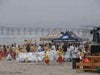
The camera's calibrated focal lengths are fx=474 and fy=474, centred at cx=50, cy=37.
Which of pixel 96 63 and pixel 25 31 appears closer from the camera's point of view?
pixel 96 63

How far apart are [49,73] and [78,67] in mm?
1473

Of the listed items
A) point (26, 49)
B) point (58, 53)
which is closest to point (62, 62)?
point (58, 53)

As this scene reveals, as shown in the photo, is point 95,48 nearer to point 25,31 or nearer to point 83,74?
point 83,74

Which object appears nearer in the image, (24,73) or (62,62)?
(24,73)

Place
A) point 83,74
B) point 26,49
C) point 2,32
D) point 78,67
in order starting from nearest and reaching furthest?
point 83,74
point 78,67
point 26,49
point 2,32

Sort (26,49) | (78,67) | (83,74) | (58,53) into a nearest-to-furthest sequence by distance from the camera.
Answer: (83,74)
(78,67)
(58,53)
(26,49)

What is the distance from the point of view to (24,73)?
23.4 metres

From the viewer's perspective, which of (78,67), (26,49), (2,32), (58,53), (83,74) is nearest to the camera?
(83,74)

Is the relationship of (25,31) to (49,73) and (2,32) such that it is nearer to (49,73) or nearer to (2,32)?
(2,32)

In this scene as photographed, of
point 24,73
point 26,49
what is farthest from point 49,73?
point 26,49

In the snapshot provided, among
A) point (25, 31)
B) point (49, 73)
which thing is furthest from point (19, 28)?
point (49, 73)

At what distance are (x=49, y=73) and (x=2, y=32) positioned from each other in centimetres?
8229

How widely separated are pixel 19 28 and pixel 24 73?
284 ft

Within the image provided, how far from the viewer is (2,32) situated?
10512cm
